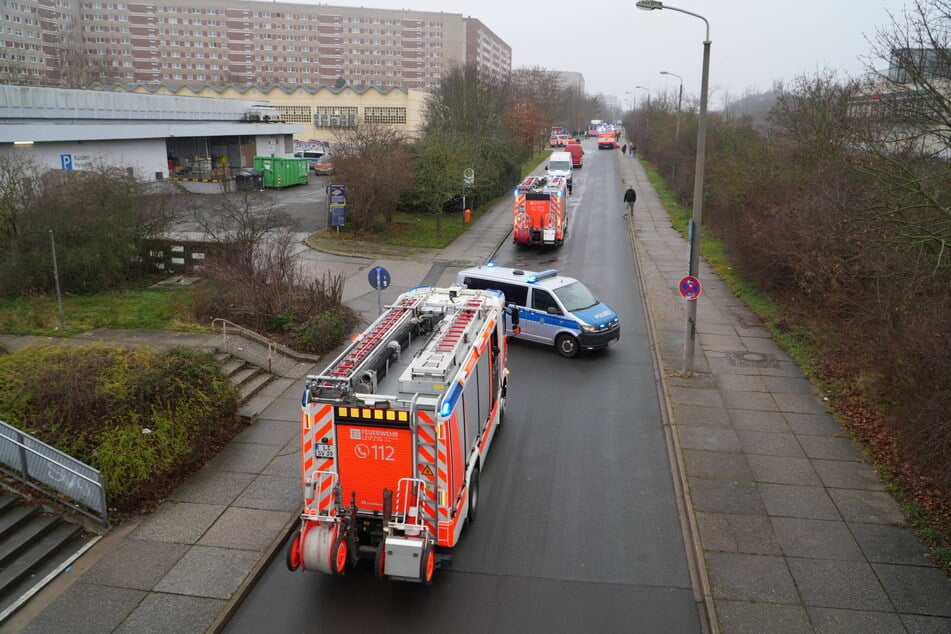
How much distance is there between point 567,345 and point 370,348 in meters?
8.72

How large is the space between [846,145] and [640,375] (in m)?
10.3

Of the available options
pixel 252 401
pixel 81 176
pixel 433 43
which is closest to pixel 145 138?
pixel 81 176

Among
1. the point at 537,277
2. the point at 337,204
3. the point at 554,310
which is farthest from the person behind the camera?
the point at 337,204

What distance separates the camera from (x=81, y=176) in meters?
21.1

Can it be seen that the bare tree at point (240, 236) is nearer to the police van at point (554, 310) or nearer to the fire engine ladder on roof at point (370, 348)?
the police van at point (554, 310)

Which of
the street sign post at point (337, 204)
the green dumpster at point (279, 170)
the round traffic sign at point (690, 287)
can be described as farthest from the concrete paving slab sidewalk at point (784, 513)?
the green dumpster at point (279, 170)

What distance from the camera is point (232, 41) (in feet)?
413

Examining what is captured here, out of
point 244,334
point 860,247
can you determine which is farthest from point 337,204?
point 860,247

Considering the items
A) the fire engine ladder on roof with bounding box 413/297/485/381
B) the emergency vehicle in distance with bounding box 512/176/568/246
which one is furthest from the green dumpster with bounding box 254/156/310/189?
the fire engine ladder on roof with bounding box 413/297/485/381

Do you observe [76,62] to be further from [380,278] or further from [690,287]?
[690,287]

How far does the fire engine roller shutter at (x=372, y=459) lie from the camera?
8289mm

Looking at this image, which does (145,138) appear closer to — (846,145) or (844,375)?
(846,145)

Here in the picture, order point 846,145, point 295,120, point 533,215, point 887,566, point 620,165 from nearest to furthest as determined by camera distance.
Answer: point 887,566 < point 846,145 < point 533,215 < point 620,165 < point 295,120

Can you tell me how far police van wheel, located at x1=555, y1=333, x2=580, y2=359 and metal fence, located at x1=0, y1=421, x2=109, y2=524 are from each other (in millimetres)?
10715
